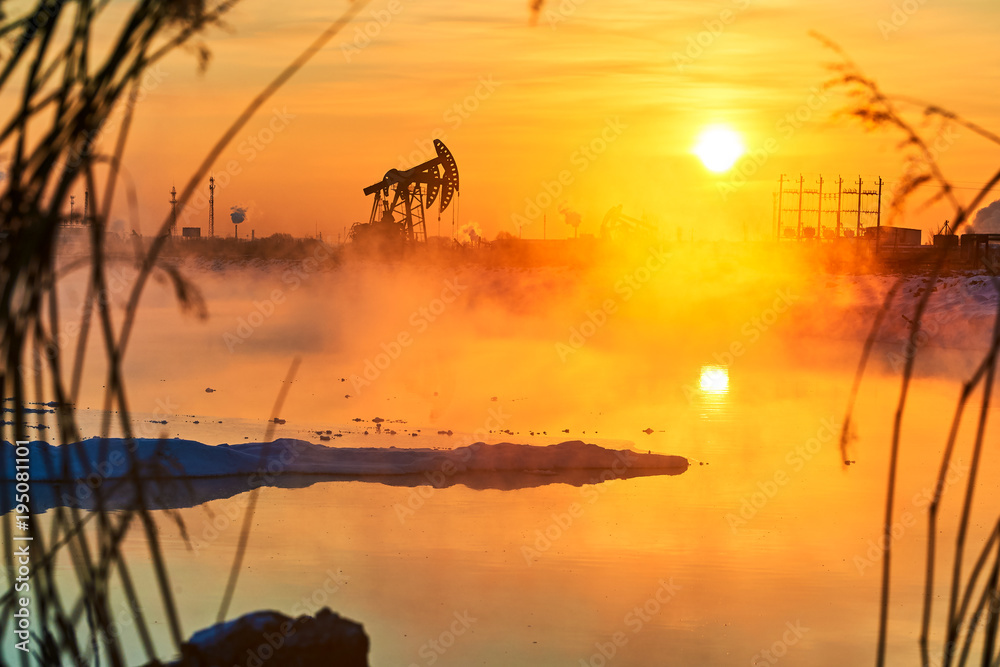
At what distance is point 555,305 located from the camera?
4122cm

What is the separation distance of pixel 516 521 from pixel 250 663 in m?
6.29

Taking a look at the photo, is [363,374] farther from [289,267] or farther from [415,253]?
[289,267]

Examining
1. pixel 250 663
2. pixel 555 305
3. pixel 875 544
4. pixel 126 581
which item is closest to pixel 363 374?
pixel 875 544
